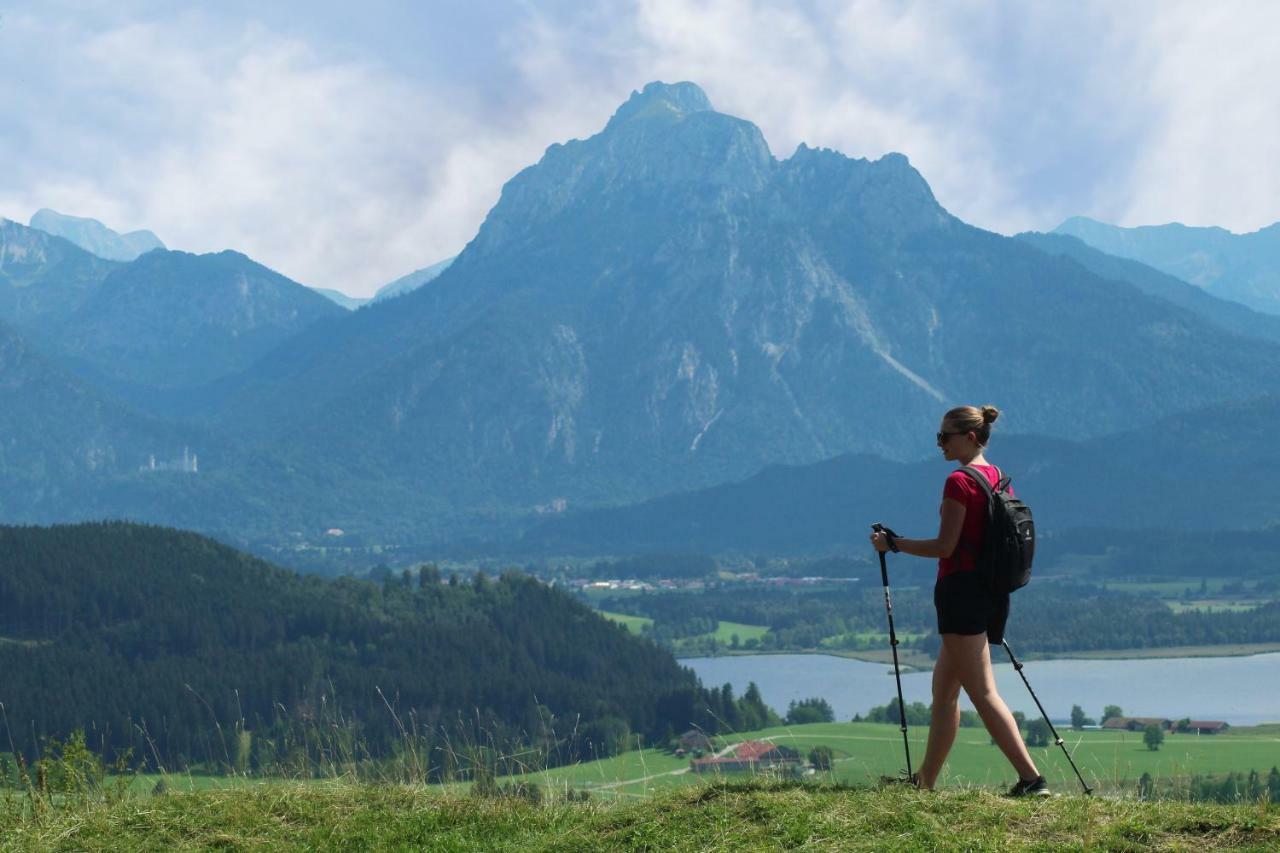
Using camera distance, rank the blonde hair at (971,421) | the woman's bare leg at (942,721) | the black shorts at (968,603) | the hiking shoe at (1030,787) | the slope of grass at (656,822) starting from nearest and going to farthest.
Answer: the slope of grass at (656,822)
the hiking shoe at (1030,787)
the black shorts at (968,603)
the woman's bare leg at (942,721)
the blonde hair at (971,421)

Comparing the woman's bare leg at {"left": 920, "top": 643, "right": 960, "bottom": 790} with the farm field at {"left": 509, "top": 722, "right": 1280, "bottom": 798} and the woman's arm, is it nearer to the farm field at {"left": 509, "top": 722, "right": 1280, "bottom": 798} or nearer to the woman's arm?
the woman's arm

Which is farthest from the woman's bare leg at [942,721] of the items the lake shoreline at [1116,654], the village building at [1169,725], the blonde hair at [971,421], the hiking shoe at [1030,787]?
the lake shoreline at [1116,654]

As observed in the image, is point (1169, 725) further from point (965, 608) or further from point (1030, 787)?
point (965, 608)

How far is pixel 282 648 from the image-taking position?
413 feet

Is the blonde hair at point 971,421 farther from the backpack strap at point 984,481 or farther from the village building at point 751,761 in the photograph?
the village building at point 751,761

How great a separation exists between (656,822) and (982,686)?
9.10ft

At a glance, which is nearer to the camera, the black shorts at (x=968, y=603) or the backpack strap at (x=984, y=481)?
the backpack strap at (x=984, y=481)

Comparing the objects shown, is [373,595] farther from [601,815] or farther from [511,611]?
[601,815]

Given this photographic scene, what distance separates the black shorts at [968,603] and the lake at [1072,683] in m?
76.1

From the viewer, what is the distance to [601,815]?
40.8 ft

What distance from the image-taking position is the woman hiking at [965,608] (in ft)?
39.4

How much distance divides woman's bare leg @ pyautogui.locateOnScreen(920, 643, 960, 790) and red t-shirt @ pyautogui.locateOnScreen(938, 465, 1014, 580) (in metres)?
0.73

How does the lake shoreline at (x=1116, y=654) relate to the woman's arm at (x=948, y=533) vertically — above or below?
below

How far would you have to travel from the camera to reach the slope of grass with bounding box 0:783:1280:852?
10.5 m
